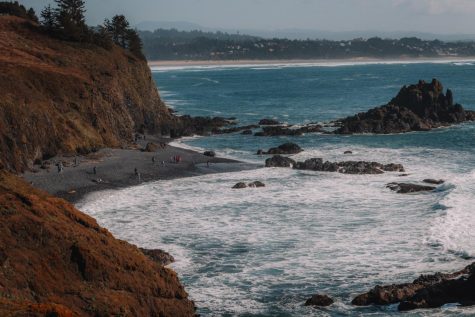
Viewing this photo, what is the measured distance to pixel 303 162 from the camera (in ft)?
207

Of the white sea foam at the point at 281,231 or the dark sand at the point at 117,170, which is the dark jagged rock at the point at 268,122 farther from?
the white sea foam at the point at 281,231

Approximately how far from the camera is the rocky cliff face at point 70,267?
2200cm

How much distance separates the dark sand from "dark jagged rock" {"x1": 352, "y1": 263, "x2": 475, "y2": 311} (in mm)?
25259

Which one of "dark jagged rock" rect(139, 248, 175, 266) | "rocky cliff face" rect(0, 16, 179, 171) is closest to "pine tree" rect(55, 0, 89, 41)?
"rocky cliff face" rect(0, 16, 179, 171)

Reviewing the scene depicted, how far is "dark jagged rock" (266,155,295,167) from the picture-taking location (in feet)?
207

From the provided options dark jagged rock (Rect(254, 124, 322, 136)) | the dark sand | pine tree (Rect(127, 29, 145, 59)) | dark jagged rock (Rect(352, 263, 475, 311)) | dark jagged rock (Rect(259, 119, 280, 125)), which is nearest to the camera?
dark jagged rock (Rect(352, 263, 475, 311))

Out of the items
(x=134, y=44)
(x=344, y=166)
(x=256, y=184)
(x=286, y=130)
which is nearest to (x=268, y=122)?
(x=286, y=130)

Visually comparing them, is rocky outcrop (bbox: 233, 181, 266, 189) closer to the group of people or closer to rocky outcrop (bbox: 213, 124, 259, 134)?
the group of people

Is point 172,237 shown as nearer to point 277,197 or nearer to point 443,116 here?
point 277,197

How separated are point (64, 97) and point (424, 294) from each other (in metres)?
46.6

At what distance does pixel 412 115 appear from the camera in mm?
89438

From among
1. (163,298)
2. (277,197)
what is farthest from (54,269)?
(277,197)

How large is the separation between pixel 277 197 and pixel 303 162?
13812mm

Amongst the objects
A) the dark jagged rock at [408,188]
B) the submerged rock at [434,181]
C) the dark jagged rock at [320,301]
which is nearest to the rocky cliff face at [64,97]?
the dark jagged rock at [408,188]
